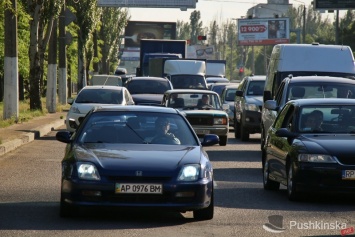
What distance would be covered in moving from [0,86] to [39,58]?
19032 mm

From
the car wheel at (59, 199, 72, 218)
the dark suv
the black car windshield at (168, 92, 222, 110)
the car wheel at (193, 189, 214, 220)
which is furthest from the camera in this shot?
the dark suv

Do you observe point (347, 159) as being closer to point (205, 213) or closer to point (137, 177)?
point (205, 213)

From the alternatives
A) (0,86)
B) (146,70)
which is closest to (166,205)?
(146,70)

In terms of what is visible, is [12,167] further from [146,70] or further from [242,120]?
[146,70]

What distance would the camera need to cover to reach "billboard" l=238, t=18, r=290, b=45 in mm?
138500

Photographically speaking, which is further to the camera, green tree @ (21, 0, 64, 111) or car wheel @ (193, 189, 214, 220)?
green tree @ (21, 0, 64, 111)

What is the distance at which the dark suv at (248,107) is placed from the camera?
1256 inches

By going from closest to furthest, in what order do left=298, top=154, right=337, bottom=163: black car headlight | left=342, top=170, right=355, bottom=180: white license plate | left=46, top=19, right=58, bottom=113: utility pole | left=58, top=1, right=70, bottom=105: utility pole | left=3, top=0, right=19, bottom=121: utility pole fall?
left=342, top=170, right=355, bottom=180: white license plate
left=298, top=154, right=337, bottom=163: black car headlight
left=3, top=0, right=19, bottom=121: utility pole
left=46, top=19, right=58, bottom=113: utility pole
left=58, top=1, right=70, bottom=105: utility pole

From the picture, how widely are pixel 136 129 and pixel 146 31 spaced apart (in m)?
113

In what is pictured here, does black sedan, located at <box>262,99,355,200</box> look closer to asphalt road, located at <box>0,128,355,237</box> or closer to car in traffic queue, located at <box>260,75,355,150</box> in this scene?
asphalt road, located at <box>0,128,355,237</box>

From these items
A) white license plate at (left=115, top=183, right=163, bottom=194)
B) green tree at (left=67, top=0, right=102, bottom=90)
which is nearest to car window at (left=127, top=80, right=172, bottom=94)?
white license plate at (left=115, top=183, right=163, bottom=194)

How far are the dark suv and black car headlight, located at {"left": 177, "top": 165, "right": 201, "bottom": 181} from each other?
18394 mm

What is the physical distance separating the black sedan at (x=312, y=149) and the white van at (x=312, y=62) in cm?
795

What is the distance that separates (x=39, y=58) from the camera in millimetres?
45031
